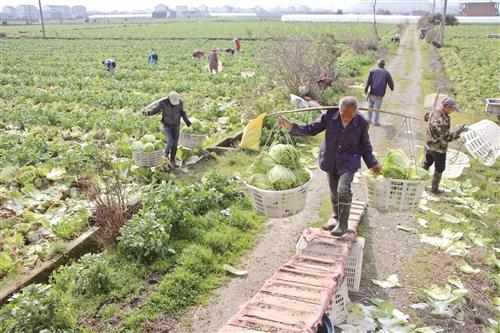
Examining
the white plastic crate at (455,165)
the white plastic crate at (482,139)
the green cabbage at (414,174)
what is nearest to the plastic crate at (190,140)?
the white plastic crate at (455,165)

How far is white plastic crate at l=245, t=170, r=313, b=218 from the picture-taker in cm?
511

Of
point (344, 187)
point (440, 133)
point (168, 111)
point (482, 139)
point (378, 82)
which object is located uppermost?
point (378, 82)

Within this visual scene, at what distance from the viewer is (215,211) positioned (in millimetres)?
7297

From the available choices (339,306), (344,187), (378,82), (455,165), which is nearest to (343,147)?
(344,187)

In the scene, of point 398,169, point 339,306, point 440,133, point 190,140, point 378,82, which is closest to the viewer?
point 339,306

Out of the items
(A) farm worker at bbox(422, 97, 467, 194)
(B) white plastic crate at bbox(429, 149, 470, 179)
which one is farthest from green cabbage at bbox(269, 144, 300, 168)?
(B) white plastic crate at bbox(429, 149, 470, 179)

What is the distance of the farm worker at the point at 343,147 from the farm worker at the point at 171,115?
157 inches

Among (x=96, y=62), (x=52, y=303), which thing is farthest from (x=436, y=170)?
(x=96, y=62)

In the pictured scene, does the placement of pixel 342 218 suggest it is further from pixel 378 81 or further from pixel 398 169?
pixel 378 81

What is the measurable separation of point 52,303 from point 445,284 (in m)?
4.48

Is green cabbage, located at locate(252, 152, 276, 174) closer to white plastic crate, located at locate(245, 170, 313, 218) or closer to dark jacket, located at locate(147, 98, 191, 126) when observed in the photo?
white plastic crate, located at locate(245, 170, 313, 218)

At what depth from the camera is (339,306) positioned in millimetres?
4820

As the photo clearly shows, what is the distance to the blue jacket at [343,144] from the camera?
17.2 ft

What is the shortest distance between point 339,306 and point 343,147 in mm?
1775
